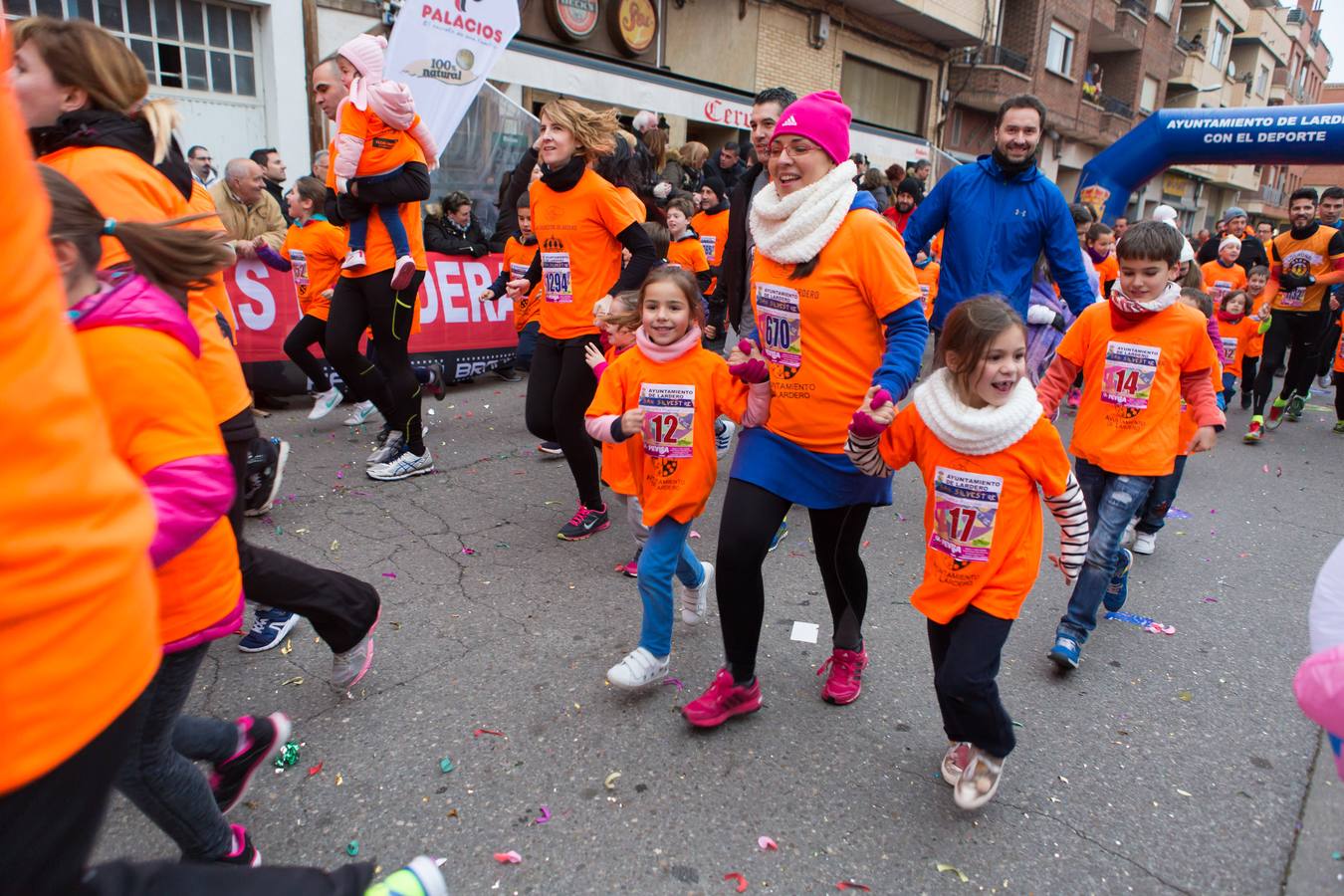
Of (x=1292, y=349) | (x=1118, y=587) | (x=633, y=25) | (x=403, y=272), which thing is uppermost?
(x=633, y=25)

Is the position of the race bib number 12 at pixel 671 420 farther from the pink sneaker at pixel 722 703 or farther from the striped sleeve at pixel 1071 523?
the striped sleeve at pixel 1071 523

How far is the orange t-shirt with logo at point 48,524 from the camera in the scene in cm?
90

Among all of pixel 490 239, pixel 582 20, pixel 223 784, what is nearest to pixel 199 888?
pixel 223 784

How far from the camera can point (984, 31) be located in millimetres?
23750

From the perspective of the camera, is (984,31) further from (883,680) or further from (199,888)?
(199,888)

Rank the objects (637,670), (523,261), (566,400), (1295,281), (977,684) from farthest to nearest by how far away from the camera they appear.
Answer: (1295,281)
(523,261)
(566,400)
(637,670)
(977,684)

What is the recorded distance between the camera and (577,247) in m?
4.43

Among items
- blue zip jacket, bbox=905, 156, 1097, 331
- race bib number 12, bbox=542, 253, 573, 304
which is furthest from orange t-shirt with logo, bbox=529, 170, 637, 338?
blue zip jacket, bbox=905, 156, 1097, 331

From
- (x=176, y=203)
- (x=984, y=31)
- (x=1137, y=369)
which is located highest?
(x=984, y=31)

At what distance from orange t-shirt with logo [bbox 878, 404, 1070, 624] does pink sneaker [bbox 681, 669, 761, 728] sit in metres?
0.70

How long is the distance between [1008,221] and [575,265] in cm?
206

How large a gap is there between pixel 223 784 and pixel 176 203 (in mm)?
1697

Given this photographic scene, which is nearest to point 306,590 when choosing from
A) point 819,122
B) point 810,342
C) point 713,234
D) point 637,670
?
point 637,670

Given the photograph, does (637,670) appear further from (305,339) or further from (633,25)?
(633,25)
